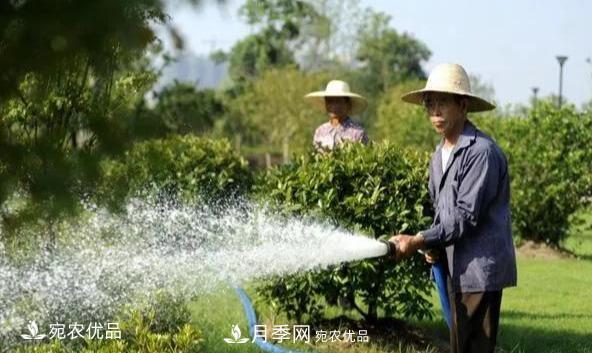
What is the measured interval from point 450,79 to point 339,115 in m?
3.68

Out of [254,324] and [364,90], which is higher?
[364,90]

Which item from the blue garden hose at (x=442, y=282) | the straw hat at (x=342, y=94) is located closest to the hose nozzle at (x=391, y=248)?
the blue garden hose at (x=442, y=282)

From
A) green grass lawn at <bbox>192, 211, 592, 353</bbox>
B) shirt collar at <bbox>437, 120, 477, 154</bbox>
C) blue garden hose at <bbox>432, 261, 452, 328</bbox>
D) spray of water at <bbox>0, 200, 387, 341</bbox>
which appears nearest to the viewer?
shirt collar at <bbox>437, 120, 477, 154</bbox>

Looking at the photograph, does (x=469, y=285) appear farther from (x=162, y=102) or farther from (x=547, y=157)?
(x=547, y=157)

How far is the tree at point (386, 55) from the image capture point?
5156cm

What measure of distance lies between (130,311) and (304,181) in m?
1.40

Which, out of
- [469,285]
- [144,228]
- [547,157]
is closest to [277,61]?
[547,157]

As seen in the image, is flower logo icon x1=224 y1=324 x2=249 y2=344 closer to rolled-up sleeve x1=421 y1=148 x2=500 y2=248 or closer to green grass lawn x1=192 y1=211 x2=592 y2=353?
green grass lawn x1=192 y1=211 x2=592 y2=353

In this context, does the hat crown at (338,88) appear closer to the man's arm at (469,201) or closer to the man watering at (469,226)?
the man watering at (469,226)

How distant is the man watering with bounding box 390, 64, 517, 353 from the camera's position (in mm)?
4246

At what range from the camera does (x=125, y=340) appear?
525 centimetres

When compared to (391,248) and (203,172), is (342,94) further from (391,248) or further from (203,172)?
(391,248)

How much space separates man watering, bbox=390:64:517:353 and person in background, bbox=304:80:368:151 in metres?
3.23

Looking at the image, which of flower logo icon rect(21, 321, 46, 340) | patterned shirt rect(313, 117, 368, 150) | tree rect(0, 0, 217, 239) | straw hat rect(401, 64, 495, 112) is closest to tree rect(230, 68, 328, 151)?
patterned shirt rect(313, 117, 368, 150)
